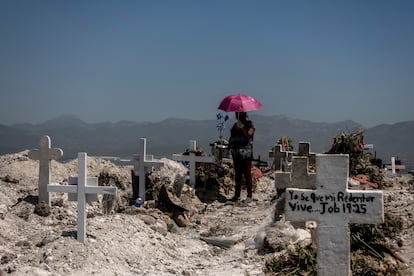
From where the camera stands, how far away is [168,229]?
32.7ft

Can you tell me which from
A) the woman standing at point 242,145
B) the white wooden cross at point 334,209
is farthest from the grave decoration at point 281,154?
the white wooden cross at point 334,209

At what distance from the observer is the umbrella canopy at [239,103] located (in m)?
13.0

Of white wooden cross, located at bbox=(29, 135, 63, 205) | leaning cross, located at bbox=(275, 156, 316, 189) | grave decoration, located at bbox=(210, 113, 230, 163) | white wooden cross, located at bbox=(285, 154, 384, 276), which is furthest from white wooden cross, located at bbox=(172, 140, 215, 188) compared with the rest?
white wooden cross, located at bbox=(285, 154, 384, 276)

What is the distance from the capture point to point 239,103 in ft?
42.8

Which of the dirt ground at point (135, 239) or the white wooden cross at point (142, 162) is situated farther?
the white wooden cross at point (142, 162)

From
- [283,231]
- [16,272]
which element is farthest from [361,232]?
[16,272]

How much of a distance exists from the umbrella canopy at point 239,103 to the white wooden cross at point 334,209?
7228mm

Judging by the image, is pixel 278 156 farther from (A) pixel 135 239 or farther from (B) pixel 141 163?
(A) pixel 135 239

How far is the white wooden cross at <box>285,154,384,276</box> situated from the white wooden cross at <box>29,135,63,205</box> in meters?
6.19

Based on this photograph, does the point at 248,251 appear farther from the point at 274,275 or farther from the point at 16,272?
the point at 16,272

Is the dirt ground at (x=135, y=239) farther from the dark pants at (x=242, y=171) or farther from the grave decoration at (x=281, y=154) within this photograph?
the grave decoration at (x=281, y=154)

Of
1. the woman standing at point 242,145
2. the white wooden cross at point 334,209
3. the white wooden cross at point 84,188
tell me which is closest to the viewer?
the white wooden cross at point 334,209

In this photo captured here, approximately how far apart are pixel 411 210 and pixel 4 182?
329 inches

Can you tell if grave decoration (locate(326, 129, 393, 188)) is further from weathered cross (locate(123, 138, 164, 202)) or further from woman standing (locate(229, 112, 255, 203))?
weathered cross (locate(123, 138, 164, 202))
